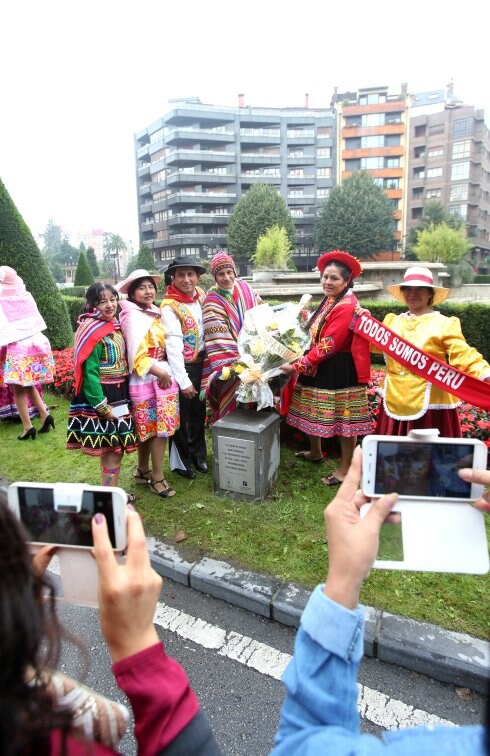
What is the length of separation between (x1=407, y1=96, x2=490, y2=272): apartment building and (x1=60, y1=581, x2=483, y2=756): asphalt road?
64.3 meters

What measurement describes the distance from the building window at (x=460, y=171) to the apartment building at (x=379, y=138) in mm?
5861

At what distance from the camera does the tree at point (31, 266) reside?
895 cm

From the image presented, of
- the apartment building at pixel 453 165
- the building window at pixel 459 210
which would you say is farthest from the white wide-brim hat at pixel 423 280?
the building window at pixel 459 210

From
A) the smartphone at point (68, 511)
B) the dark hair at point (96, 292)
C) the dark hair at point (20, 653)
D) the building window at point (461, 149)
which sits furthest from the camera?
the building window at point (461, 149)

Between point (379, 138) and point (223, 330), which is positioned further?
point (379, 138)

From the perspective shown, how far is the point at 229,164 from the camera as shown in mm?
66438

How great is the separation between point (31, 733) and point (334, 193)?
51.1 meters

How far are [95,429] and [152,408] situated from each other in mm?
546

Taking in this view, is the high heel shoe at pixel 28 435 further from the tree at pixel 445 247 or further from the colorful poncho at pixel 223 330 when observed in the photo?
the tree at pixel 445 247

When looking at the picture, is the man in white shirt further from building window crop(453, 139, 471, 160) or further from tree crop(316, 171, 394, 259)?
building window crop(453, 139, 471, 160)

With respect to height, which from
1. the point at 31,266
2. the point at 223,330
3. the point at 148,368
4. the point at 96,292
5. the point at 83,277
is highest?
the point at 83,277

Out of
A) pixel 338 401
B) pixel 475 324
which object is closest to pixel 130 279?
pixel 338 401

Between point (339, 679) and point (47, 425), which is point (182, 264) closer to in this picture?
point (47, 425)

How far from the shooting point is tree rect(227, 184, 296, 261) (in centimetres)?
4812
